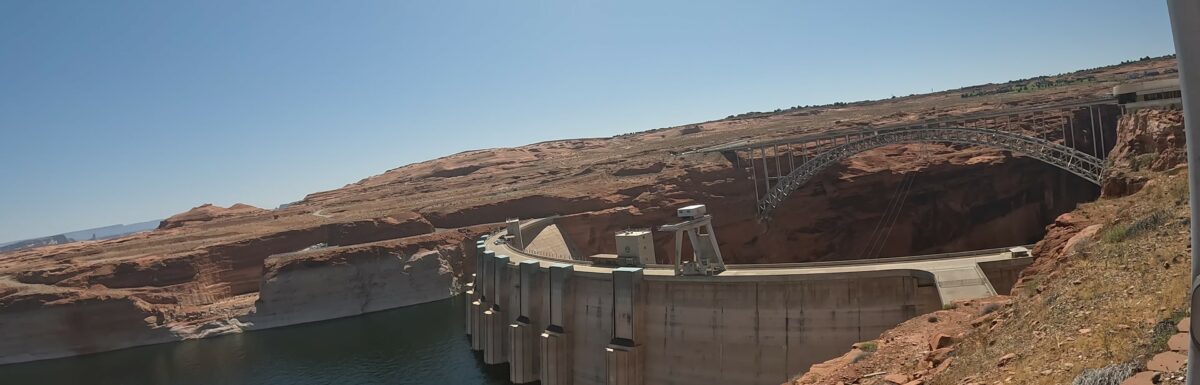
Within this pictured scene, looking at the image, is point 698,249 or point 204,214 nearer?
point 698,249

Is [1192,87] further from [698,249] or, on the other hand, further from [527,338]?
[527,338]

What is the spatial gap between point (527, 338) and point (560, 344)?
3776 millimetres

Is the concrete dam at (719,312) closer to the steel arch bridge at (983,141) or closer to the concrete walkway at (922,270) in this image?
the concrete walkway at (922,270)

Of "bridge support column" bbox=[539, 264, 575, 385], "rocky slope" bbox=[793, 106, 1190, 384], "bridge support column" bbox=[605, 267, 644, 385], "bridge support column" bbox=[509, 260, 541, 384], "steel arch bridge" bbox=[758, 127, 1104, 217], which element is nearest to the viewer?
"rocky slope" bbox=[793, 106, 1190, 384]

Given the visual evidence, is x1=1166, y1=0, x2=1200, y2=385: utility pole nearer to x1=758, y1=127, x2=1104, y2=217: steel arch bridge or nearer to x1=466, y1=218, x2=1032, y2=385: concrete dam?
x1=466, y1=218, x2=1032, y2=385: concrete dam

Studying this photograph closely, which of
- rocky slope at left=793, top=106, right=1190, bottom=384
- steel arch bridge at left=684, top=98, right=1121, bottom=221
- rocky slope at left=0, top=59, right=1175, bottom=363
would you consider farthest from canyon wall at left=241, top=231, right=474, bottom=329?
rocky slope at left=793, top=106, right=1190, bottom=384

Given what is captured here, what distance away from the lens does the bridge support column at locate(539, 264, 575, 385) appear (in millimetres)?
34688

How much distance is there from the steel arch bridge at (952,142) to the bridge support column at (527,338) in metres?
29.2

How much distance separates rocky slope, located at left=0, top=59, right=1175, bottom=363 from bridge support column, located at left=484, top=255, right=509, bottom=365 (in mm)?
22863

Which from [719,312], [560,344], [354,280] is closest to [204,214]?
[354,280]

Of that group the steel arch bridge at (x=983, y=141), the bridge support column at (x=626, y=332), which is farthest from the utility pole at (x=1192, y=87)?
the steel arch bridge at (x=983, y=141)

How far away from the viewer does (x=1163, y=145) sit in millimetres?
28578

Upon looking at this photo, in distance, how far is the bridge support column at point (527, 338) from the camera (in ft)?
124

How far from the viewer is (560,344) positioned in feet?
114
